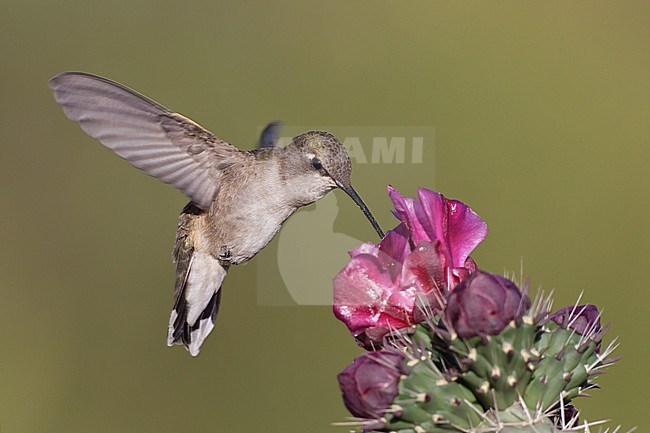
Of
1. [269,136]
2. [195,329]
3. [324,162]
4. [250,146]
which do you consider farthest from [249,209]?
[250,146]

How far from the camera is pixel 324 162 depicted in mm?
2818

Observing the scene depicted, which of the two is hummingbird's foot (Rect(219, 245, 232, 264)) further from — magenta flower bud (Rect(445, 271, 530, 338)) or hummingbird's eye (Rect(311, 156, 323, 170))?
magenta flower bud (Rect(445, 271, 530, 338))

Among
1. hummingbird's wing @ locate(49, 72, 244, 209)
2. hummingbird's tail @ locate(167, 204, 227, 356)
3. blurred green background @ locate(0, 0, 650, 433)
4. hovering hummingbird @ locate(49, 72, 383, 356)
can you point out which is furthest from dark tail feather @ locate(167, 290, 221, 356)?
blurred green background @ locate(0, 0, 650, 433)

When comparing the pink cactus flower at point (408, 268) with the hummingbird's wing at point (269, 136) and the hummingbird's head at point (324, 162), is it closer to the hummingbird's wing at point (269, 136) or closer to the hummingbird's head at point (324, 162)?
the hummingbird's head at point (324, 162)

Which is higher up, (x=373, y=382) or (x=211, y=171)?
(x=211, y=171)

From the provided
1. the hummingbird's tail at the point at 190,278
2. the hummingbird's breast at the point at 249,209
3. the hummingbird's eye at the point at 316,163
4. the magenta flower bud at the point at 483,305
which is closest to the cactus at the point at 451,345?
the magenta flower bud at the point at 483,305

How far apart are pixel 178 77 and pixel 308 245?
319cm

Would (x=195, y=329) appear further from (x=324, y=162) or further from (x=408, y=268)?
(x=408, y=268)

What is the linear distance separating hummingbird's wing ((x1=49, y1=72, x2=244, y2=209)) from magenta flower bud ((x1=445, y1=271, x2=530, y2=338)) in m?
1.40

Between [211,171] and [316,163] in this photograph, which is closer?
[316,163]

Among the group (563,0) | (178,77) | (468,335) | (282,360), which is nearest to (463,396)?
(468,335)

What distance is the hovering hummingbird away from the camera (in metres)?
2.75

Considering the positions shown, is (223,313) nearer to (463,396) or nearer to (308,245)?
(308,245)

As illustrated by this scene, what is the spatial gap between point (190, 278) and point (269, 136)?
2.80ft
